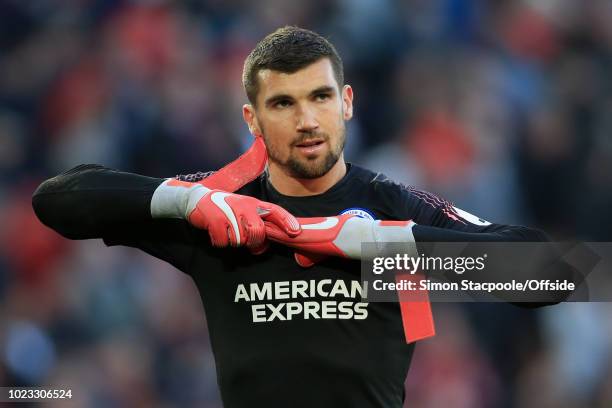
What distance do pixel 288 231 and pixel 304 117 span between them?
1.08 ft

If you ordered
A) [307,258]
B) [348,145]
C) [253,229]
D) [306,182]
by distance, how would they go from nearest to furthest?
[253,229], [307,258], [306,182], [348,145]

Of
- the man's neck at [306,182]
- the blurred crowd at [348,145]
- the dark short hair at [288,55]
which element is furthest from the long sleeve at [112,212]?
the blurred crowd at [348,145]

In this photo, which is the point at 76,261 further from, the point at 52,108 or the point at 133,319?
the point at 52,108

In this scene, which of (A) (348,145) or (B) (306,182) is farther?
(A) (348,145)

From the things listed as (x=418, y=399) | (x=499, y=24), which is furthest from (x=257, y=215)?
(x=499, y=24)

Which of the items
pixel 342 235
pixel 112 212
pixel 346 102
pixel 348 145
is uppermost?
pixel 348 145

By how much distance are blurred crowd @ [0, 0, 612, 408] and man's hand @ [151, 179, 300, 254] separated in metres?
2.54

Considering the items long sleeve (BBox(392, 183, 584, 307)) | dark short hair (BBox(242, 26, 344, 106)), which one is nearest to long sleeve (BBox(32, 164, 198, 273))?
dark short hair (BBox(242, 26, 344, 106))

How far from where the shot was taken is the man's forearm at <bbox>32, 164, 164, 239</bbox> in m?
2.74

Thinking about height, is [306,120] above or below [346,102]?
below

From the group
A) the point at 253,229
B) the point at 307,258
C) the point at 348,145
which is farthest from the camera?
the point at 348,145

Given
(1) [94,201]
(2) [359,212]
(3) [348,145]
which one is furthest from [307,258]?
(3) [348,145]

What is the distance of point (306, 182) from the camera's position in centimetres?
284

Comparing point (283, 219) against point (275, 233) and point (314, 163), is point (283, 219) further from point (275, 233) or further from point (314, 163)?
point (314, 163)
